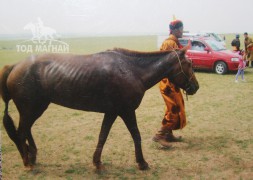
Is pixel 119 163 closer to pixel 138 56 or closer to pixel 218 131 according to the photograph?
pixel 138 56

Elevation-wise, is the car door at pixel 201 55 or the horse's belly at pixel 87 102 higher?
the horse's belly at pixel 87 102

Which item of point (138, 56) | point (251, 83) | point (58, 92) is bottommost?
point (251, 83)

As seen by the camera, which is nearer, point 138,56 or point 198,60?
point 138,56

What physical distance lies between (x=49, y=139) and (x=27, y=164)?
140 centimetres

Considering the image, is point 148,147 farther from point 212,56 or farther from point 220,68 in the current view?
point 212,56

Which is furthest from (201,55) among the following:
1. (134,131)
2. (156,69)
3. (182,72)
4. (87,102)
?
(87,102)

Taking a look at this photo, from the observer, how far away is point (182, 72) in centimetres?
475

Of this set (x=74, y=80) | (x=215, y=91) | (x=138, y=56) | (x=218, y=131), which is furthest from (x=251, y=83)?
(x=74, y=80)

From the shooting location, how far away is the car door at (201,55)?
14.7 metres

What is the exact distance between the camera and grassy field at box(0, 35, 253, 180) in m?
4.59

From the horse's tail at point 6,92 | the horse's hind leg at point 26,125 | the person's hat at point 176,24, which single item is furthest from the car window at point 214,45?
the horse's tail at point 6,92

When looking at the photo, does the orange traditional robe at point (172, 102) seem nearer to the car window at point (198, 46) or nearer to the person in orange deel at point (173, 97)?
the person in orange deel at point (173, 97)

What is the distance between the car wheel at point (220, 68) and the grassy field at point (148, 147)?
5.92 meters

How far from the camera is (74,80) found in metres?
4.38
